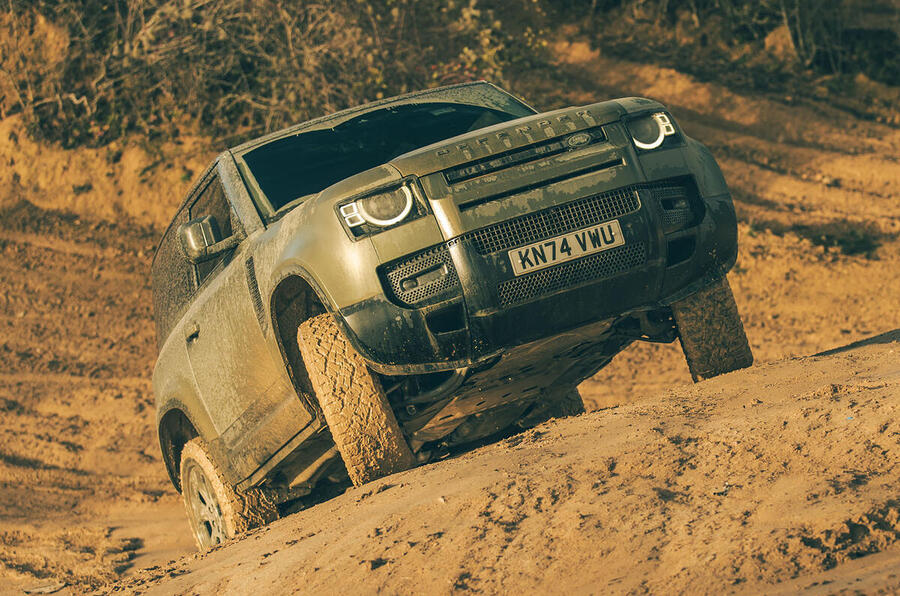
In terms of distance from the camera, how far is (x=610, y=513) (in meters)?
3.31

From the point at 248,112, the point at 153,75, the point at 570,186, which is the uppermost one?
the point at 153,75

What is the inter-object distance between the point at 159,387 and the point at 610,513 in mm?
3482

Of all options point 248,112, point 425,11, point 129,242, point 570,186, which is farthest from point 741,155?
point 570,186

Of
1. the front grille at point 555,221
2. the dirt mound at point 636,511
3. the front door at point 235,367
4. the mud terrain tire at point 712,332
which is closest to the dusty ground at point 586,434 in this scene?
the dirt mound at point 636,511

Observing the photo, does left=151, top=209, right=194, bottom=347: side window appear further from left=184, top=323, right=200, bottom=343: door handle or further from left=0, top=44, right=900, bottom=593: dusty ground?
left=0, top=44, right=900, bottom=593: dusty ground

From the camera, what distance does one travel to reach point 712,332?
4824 millimetres

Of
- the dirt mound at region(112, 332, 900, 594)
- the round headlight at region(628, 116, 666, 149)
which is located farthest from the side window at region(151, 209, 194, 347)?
the round headlight at region(628, 116, 666, 149)

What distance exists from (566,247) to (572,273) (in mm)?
108

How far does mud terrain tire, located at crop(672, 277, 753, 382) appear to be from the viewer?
4758mm

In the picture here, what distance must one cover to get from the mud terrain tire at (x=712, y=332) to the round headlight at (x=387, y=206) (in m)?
1.41

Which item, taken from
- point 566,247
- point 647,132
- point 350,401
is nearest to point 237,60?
point 647,132

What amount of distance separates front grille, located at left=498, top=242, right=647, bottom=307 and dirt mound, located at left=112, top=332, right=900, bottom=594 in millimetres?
638

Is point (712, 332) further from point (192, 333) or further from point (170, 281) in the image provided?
point (170, 281)

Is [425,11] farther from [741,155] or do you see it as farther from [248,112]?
[741,155]
